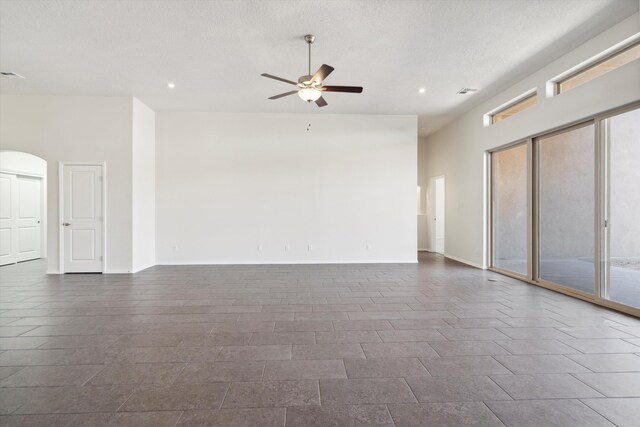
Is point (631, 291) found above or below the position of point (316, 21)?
below

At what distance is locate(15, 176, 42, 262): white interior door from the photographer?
7570 millimetres

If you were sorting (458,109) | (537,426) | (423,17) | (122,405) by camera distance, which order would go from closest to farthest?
(537,426)
(122,405)
(423,17)
(458,109)

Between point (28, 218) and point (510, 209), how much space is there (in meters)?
11.0

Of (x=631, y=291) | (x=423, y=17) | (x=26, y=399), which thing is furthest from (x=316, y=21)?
(x=631, y=291)

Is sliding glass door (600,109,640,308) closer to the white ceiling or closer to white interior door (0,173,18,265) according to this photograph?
the white ceiling

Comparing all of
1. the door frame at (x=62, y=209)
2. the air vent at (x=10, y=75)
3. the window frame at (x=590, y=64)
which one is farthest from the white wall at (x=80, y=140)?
the window frame at (x=590, y=64)

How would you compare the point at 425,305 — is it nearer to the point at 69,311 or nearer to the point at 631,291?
the point at 631,291

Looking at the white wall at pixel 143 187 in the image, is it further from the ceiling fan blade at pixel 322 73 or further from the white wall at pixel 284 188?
the ceiling fan blade at pixel 322 73

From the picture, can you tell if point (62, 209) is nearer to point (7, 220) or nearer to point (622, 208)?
point (7, 220)

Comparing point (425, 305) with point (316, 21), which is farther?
point (425, 305)

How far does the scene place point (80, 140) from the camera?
6172mm

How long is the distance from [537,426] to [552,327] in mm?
1934

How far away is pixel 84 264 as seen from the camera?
615cm

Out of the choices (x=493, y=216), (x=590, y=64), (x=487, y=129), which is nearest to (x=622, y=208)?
(x=590, y=64)
